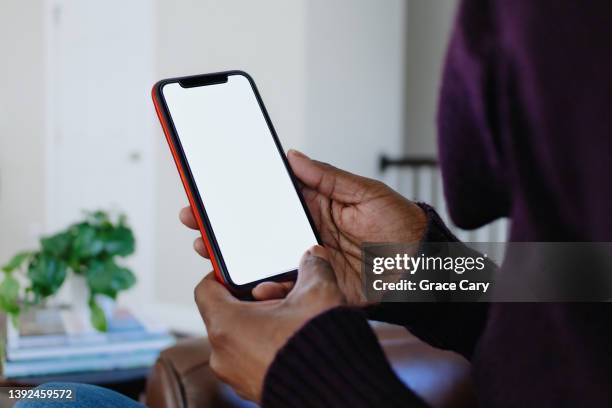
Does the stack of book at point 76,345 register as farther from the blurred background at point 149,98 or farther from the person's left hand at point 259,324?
the blurred background at point 149,98

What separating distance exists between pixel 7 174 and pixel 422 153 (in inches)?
96.1

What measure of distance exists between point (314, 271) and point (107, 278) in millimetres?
948

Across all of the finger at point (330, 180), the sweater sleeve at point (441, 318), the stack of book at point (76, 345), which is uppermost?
the finger at point (330, 180)

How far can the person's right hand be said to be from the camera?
2.24 feet

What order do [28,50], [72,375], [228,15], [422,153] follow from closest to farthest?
[72,375] → [228,15] → [422,153] → [28,50]

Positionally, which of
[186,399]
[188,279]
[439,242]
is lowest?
[188,279]

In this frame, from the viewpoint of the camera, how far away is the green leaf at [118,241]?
4.61 feet

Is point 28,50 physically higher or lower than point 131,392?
higher

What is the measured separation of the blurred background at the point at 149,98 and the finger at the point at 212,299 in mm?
2439

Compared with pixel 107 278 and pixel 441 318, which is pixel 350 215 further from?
pixel 107 278

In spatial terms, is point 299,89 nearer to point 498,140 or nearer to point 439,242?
point 439,242

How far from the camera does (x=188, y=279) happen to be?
3.44 meters

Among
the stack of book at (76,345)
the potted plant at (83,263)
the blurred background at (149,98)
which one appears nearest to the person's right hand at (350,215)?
the stack of book at (76,345)

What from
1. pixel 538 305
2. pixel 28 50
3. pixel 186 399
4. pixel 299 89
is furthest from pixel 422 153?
pixel 538 305
